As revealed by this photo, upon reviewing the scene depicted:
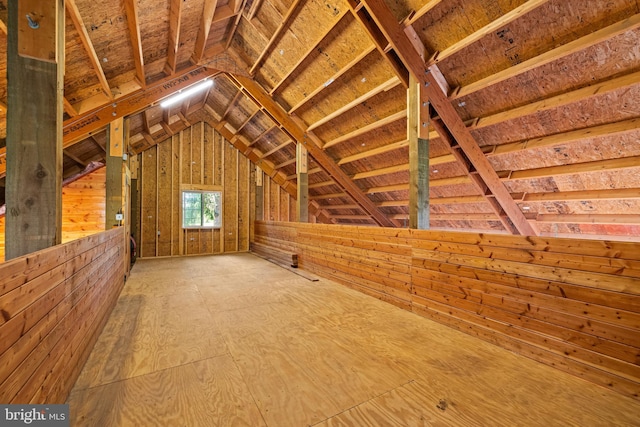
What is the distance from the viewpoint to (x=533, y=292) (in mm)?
2326

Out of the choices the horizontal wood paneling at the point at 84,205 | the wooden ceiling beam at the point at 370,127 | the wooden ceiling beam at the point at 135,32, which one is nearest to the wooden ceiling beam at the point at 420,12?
the wooden ceiling beam at the point at 370,127

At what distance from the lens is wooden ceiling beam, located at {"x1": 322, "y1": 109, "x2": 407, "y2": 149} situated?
15.0 ft

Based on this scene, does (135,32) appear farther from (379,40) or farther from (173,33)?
(379,40)

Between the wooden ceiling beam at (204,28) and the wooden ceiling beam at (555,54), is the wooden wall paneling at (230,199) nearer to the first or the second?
the wooden ceiling beam at (204,28)

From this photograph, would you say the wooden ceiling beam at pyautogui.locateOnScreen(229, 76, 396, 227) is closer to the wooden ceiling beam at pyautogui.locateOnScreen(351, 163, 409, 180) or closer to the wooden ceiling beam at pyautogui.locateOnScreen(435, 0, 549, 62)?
the wooden ceiling beam at pyautogui.locateOnScreen(351, 163, 409, 180)

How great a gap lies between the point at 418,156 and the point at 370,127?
67.6 inches

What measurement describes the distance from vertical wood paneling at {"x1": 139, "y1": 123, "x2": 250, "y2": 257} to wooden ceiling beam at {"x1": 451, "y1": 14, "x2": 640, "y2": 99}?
7.18 metres

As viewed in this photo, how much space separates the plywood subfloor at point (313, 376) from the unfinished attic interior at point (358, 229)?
2 centimetres

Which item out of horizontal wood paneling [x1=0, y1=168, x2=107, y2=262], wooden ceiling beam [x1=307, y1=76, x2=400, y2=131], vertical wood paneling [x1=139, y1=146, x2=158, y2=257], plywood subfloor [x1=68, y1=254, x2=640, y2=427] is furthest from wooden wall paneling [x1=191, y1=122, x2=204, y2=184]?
plywood subfloor [x1=68, y1=254, x2=640, y2=427]

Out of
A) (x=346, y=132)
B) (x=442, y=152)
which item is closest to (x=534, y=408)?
(x=442, y=152)

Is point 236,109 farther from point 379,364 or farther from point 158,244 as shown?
point 379,364

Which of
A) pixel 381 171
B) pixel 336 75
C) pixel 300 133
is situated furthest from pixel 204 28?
pixel 381 171

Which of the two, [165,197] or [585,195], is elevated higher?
[165,197]

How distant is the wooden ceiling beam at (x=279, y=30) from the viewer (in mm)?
4109
